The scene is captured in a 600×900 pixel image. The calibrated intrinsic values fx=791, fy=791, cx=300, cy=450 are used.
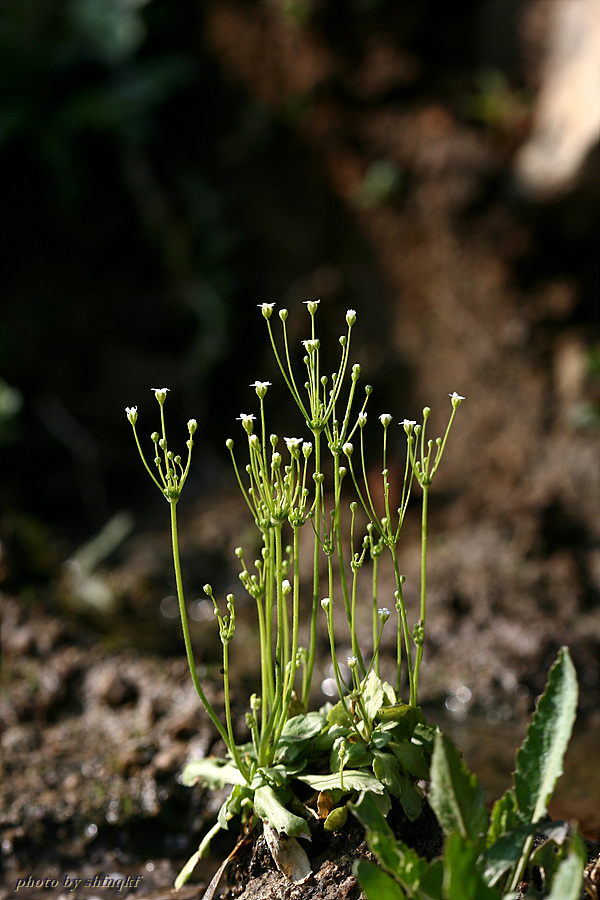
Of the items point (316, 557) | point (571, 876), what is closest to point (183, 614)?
point (316, 557)

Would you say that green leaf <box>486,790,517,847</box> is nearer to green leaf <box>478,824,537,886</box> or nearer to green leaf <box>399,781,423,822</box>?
green leaf <box>478,824,537,886</box>

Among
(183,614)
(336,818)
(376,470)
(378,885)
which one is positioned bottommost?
(378,885)

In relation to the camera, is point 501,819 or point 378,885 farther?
point 501,819

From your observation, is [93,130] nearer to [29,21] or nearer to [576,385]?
[29,21]

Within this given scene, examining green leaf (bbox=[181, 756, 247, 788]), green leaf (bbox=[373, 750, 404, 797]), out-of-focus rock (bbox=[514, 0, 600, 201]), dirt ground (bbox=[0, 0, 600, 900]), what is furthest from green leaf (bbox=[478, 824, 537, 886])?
out-of-focus rock (bbox=[514, 0, 600, 201])

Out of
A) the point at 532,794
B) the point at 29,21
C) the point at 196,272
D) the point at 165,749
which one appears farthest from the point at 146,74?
the point at 532,794

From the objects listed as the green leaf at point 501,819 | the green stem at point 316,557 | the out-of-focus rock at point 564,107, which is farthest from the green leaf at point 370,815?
the out-of-focus rock at point 564,107

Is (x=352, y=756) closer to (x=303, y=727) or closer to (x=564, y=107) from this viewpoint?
(x=303, y=727)
